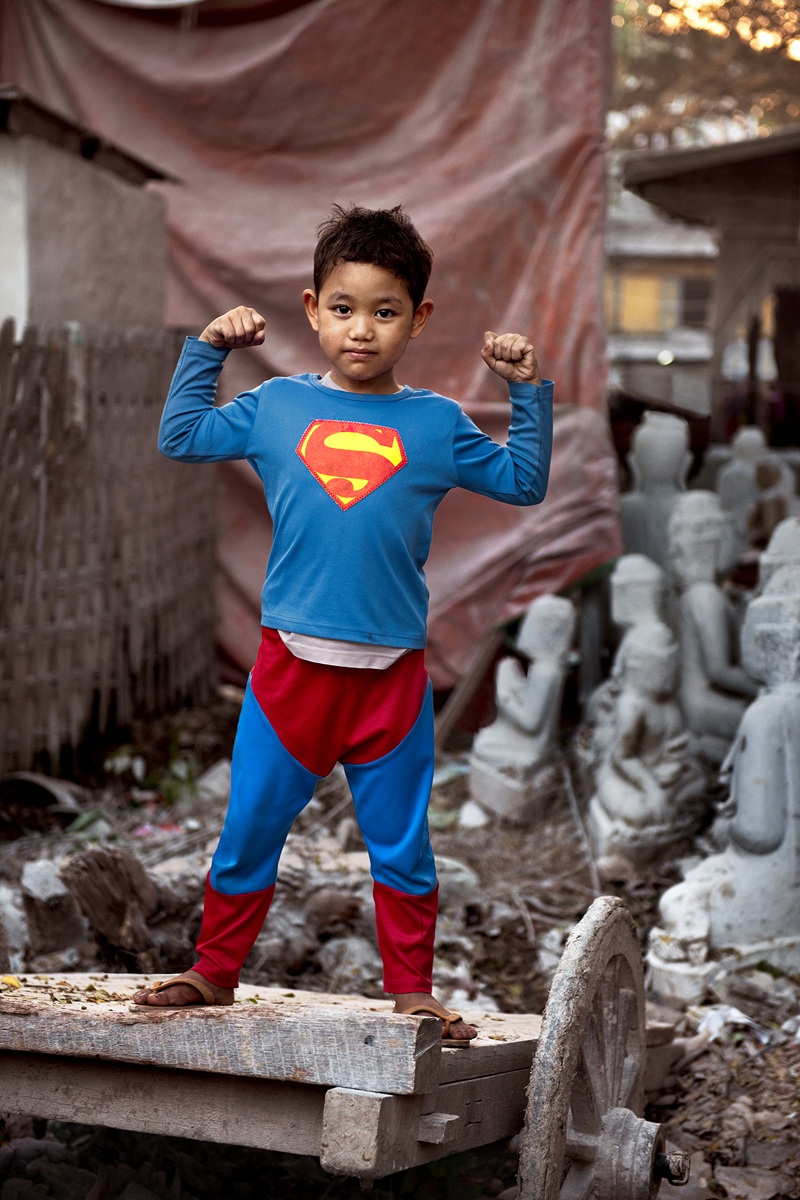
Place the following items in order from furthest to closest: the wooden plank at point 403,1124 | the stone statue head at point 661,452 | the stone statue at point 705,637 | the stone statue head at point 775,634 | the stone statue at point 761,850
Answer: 1. the stone statue head at point 661,452
2. the stone statue at point 705,637
3. the stone statue head at point 775,634
4. the stone statue at point 761,850
5. the wooden plank at point 403,1124

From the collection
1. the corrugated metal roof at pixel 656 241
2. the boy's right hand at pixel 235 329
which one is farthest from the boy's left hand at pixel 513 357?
the corrugated metal roof at pixel 656 241

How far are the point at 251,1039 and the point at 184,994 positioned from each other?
37cm

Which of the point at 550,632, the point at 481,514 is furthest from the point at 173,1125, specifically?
the point at 481,514

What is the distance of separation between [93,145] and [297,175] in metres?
1.41

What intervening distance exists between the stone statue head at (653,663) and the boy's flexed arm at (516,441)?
102 inches

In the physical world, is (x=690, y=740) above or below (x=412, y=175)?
below

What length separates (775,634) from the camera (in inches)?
164

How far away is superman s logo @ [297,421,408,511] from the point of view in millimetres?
2590

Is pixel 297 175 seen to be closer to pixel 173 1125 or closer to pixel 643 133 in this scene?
pixel 173 1125

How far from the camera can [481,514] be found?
7070 millimetres

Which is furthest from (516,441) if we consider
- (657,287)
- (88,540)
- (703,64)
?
(657,287)

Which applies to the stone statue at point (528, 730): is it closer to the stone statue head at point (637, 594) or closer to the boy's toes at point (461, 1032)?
the stone statue head at point (637, 594)

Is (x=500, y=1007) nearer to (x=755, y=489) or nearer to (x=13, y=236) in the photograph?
(x=13, y=236)

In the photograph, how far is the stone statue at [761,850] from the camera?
402 centimetres
